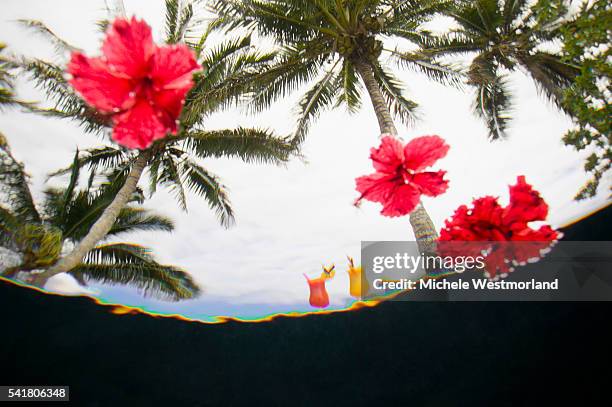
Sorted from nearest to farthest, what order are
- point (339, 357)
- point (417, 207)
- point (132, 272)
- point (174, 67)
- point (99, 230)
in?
point (174, 67)
point (339, 357)
point (417, 207)
point (99, 230)
point (132, 272)

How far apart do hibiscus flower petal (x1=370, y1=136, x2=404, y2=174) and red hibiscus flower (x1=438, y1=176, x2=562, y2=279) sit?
0.73 ft

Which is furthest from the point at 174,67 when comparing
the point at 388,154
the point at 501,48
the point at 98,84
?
the point at 501,48

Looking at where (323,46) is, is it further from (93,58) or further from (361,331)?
(93,58)

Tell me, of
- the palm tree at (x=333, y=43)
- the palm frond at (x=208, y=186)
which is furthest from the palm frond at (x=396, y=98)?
the palm frond at (x=208, y=186)

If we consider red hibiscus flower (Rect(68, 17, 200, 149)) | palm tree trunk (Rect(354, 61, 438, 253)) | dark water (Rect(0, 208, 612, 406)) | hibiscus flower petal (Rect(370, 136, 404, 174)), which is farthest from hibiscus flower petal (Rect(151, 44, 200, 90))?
palm tree trunk (Rect(354, 61, 438, 253))

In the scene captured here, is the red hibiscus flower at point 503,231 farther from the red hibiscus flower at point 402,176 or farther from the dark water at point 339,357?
the dark water at point 339,357

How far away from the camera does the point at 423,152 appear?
0.77 metres

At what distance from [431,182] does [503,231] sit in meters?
0.21

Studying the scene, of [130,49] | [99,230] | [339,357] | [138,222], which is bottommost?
[339,357]

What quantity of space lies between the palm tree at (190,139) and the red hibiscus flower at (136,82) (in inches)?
197

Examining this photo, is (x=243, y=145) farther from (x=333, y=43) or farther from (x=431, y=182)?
(x=431, y=182)

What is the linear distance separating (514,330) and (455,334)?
301 mm

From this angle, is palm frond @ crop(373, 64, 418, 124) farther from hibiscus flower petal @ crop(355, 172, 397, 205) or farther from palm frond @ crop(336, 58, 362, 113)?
hibiscus flower petal @ crop(355, 172, 397, 205)

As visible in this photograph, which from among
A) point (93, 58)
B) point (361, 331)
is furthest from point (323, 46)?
point (93, 58)
